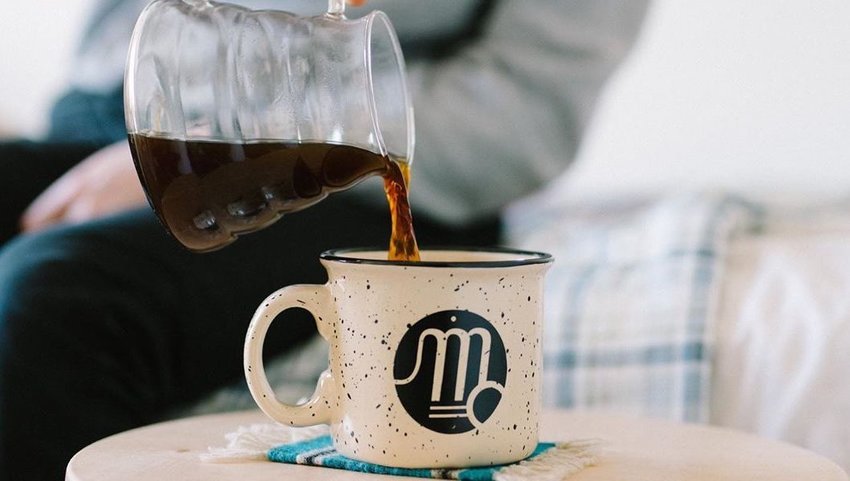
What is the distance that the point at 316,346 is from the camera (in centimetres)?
116

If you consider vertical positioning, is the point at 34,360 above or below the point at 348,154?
below

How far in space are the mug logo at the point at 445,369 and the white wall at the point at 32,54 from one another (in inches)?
84.1

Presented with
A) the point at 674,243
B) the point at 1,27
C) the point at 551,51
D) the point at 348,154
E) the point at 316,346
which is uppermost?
the point at 1,27

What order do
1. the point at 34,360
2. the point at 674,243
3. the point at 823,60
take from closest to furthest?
the point at 34,360
the point at 674,243
the point at 823,60

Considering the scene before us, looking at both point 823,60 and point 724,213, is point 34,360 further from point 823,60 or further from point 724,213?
point 823,60

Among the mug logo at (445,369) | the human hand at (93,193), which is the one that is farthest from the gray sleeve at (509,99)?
the mug logo at (445,369)

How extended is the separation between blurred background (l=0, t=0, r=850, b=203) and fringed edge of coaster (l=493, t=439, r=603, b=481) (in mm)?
1408

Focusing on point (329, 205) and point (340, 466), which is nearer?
point (340, 466)

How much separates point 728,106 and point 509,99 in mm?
1083

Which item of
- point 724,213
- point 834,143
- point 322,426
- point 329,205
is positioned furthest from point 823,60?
point 322,426

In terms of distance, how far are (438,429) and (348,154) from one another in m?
0.17

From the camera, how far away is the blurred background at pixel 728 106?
2156 mm

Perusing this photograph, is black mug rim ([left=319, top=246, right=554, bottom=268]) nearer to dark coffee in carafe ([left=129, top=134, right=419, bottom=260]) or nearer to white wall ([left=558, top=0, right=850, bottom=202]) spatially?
dark coffee in carafe ([left=129, top=134, right=419, bottom=260])

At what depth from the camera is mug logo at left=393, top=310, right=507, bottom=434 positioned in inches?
23.1
